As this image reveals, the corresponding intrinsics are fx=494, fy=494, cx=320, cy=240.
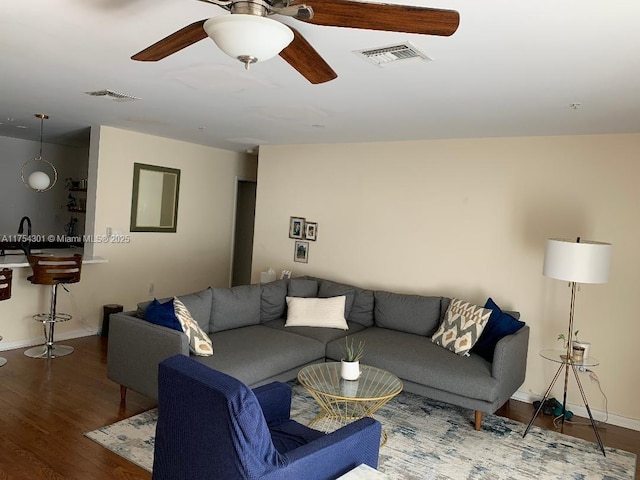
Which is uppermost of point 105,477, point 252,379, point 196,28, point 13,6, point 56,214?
point 13,6

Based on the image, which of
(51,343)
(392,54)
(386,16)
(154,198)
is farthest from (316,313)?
(386,16)

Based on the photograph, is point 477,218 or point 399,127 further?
point 477,218

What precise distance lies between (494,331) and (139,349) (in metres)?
2.81

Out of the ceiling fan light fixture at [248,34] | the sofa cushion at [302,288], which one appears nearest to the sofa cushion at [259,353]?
the sofa cushion at [302,288]

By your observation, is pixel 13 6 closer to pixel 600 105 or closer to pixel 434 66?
pixel 434 66

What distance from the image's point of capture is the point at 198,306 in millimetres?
4152

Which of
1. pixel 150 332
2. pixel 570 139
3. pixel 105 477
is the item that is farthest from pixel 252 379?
pixel 570 139

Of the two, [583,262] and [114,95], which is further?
[114,95]

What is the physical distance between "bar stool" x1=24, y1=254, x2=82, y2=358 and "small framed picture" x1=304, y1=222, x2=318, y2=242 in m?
2.49

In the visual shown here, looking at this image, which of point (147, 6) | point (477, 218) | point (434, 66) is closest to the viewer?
point (147, 6)

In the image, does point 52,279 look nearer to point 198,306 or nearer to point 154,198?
point 198,306

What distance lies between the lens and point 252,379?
12.0ft

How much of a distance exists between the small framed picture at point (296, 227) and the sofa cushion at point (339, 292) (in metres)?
0.94

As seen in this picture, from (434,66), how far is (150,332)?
102 inches
